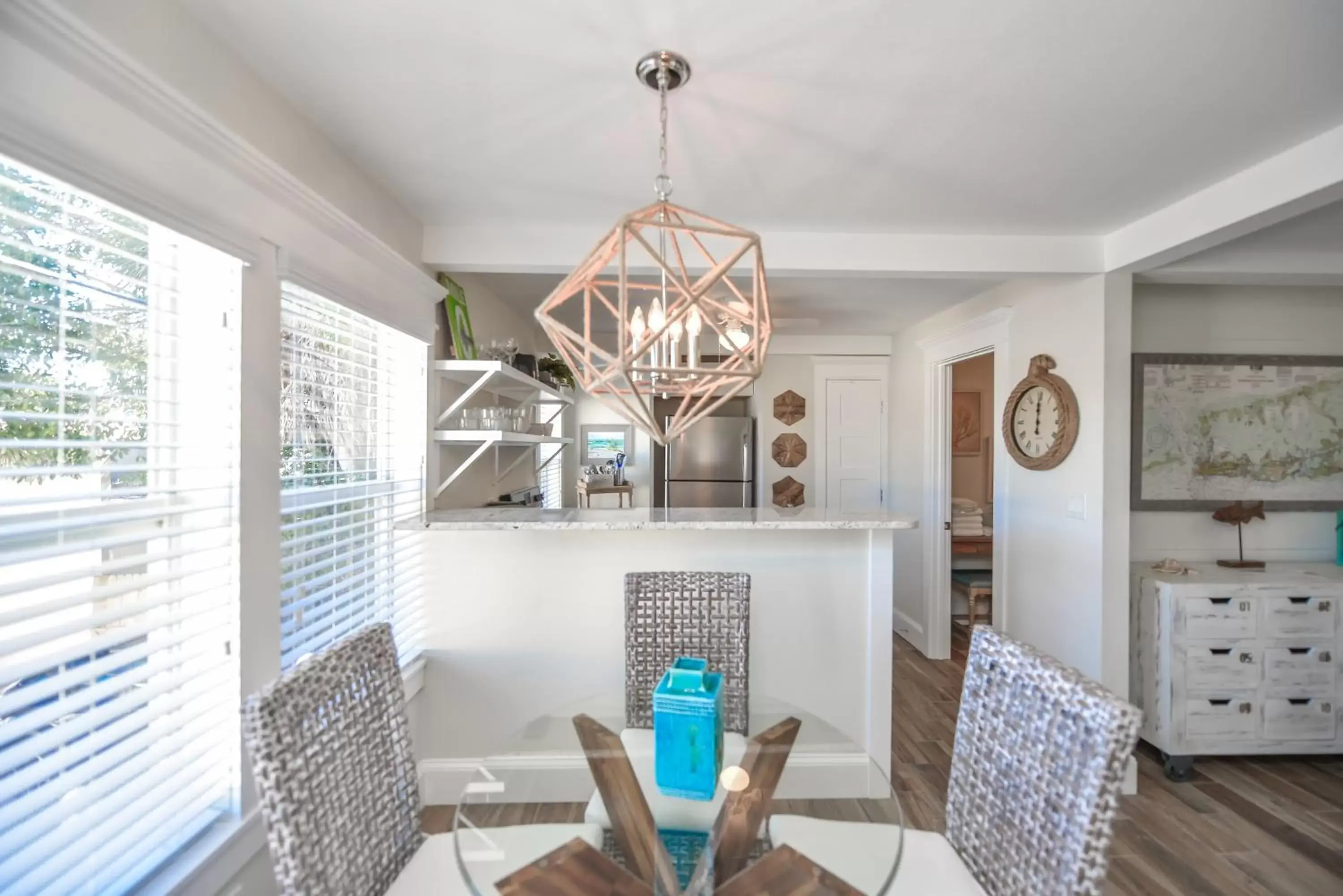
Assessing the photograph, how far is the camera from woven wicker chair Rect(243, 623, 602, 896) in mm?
977

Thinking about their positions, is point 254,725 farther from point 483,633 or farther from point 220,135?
point 483,633

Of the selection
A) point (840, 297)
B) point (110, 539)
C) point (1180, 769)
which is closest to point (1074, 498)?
point (1180, 769)

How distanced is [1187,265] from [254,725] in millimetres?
3573

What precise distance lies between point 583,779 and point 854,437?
4019mm

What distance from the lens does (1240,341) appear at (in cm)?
307

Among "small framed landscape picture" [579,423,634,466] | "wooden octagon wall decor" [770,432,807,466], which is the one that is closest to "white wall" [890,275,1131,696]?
"wooden octagon wall decor" [770,432,807,466]

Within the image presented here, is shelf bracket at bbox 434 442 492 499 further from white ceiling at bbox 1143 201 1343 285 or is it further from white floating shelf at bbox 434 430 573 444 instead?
white ceiling at bbox 1143 201 1343 285

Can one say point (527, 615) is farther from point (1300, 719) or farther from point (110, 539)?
point (1300, 719)

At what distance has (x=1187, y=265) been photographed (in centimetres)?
265

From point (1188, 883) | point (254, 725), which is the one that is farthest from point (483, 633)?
point (1188, 883)

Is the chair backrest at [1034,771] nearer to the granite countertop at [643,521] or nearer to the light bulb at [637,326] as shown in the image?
the granite countertop at [643,521]

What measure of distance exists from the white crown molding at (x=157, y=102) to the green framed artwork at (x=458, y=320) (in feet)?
2.57

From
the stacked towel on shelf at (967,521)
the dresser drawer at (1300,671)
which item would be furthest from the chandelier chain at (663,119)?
the stacked towel on shelf at (967,521)

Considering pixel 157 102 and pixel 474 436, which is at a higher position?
pixel 157 102
